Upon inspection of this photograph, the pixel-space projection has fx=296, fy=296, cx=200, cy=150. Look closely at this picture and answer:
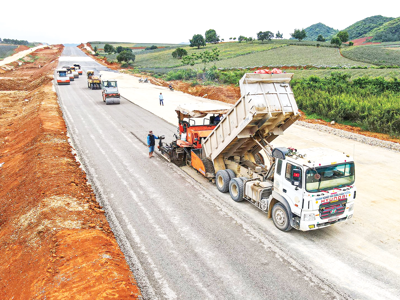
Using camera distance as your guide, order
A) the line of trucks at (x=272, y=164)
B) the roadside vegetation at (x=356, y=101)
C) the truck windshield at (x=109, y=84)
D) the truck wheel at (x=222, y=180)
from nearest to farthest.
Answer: the line of trucks at (x=272, y=164), the truck wheel at (x=222, y=180), the roadside vegetation at (x=356, y=101), the truck windshield at (x=109, y=84)

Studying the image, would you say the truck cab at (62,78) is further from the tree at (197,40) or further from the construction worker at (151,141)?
the tree at (197,40)

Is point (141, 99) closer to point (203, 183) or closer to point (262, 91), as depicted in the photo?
point (203, 183)

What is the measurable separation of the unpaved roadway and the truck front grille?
3.08 ft

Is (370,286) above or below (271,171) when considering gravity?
below

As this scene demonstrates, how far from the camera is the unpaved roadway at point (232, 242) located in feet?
23.5

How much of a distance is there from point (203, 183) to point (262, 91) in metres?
5.07

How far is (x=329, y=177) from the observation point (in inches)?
334

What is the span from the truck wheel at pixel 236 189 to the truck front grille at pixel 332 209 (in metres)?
3.11

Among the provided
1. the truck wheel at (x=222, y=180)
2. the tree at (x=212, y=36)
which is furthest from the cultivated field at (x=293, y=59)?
the tree at (x=212, y=36)

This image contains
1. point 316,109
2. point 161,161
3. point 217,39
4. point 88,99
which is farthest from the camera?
point 217,39

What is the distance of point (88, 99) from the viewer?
34.1m

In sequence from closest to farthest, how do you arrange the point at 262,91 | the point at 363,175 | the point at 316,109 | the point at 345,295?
the point at 345,295
the point at 262,91
the point at 363,175
the point at 316,109

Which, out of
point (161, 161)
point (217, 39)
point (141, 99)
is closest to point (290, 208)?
point (161, 161)

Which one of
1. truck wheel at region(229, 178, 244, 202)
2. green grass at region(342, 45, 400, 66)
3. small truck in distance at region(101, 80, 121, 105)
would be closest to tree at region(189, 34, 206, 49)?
green grass at region(342, 45, 400, 66)
